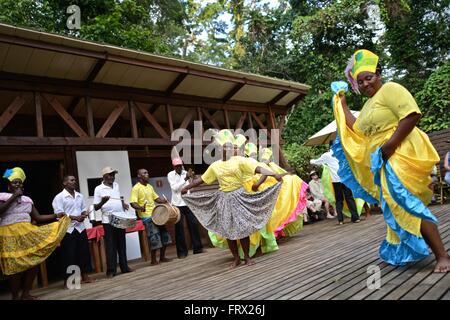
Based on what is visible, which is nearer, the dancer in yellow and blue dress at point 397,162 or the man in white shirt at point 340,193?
the dancer in yellow and blue dress at point 397,162

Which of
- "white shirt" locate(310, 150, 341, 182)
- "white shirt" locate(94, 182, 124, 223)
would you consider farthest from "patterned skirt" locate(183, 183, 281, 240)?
"white shirt" locate(310, 150, 341, 182)

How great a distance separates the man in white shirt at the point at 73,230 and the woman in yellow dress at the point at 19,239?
44 centimetres

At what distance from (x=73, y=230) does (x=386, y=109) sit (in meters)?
4.58

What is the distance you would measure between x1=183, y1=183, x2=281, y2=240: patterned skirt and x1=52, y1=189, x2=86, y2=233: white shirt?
5.93ft

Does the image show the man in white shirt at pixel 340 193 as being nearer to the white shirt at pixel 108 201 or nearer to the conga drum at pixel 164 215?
the conga drum at pixel 164 215

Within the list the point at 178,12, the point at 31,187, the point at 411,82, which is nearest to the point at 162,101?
the point at 31,187

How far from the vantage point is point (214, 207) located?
5508 mm

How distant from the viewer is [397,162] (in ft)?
10.8

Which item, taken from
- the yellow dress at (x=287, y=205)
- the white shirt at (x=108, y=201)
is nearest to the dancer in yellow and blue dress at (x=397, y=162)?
the yellow dress at (x=287, y=205)

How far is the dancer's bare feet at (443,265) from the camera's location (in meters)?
3.06

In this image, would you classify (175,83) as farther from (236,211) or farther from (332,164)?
(332,164)

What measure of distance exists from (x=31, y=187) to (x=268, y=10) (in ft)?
55.6

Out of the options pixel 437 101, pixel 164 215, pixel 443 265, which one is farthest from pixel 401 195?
pixel 437 101
